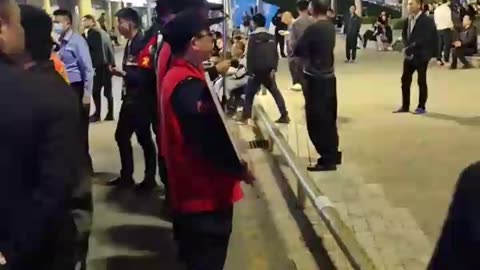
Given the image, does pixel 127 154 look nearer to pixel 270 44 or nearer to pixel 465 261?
pixel 270 44

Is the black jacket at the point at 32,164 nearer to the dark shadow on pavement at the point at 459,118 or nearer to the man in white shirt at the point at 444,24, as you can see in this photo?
the dark shadow on pavement at the point at 459,118

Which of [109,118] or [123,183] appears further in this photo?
[109,118]

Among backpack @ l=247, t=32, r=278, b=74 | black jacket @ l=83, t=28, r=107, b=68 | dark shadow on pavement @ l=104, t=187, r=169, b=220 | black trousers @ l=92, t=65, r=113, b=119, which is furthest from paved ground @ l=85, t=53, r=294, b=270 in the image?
black trousers @ l=92, t=65, r=113, b=119

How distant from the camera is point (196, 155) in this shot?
3.88 meters

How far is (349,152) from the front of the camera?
10195 mm

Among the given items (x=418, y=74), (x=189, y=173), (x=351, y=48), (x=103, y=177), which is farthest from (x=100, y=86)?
(x=351, y=48)

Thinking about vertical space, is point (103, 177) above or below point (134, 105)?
below

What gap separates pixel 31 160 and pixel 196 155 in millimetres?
1259

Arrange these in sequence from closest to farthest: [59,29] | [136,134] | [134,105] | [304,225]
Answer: [304,225] → [134,105] → [136,134] → [59,29]

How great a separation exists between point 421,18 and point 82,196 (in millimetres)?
10166

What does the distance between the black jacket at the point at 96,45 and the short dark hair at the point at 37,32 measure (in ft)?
30.1

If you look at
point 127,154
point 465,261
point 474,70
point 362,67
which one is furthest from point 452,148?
point 362,67

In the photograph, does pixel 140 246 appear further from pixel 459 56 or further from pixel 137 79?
pixel 459 56

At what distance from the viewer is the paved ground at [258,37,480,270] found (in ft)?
21.1
